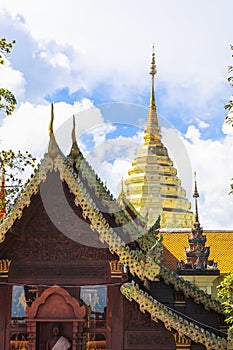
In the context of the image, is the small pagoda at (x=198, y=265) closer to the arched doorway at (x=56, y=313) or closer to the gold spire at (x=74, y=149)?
the gold spire at (x=74, y=149)

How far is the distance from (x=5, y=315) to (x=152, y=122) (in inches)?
1046

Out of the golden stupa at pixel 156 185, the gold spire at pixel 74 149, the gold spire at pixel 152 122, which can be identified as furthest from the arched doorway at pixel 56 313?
the gold spire at pixel 152 122

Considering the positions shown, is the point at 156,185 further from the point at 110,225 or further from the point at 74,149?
the point at 110,225

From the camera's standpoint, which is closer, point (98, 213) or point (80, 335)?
point (98, 213)

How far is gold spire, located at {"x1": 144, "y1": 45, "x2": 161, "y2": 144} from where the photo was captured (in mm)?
33469

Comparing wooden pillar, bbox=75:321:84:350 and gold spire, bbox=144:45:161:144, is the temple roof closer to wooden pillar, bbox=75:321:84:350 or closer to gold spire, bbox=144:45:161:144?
wooden pillar, bbox=75:321:84:350

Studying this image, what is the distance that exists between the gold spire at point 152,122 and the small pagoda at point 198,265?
14933 millimetres

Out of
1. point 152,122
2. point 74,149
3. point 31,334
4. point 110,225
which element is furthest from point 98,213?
point 152,122

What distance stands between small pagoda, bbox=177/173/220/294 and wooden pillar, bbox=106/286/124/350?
Result: 6.41 m

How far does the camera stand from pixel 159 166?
31766 mm

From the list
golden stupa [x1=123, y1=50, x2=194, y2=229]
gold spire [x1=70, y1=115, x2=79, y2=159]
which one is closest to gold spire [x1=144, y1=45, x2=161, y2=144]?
golden stupa [x1=123, y1=50, x2=194, y2=229]

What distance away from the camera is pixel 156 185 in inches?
1222

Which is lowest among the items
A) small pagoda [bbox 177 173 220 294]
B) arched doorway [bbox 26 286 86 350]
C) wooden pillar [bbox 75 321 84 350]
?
wooden pillar [bbox 75 321 84 350]

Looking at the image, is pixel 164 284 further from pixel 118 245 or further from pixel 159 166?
pixel 159 166
